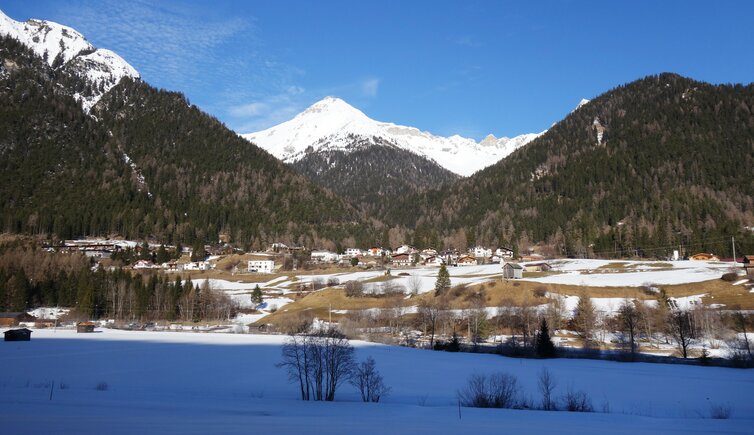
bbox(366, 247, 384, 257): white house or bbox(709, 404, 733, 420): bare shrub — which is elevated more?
bbox(366, 247, 384, 257): white house

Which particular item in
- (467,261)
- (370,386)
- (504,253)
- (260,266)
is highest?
(504,253)

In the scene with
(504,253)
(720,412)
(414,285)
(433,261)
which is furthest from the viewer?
(504,253)

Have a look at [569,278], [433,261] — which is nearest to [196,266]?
[433,261]

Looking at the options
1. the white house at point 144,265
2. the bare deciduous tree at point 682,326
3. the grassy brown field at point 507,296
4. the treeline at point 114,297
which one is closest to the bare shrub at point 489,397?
the bare deciduous tree at point 682,326

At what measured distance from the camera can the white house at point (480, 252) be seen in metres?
172

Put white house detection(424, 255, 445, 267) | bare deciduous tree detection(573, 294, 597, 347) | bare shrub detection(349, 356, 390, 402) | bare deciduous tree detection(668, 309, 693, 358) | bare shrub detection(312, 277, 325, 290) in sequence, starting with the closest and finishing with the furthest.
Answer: bare shrub detection(349, 356, 390, 402) → bare deciduous tree detection(668, 309, 693, 358) → bare deciduous tree detection(573, 294, 597, 347) → bare shrub detection(312, 277, 325, 290) → white house detection(424, 255, 445, 267)

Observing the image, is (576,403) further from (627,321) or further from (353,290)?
(353,290)

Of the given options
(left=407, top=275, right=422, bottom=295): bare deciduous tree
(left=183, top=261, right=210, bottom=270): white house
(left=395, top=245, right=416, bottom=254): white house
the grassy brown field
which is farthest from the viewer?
(left=395, top=245, right=416, bottom=254): white house

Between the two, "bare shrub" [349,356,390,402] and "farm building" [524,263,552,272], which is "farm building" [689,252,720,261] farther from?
"bare shrub" [349,356,390,402]

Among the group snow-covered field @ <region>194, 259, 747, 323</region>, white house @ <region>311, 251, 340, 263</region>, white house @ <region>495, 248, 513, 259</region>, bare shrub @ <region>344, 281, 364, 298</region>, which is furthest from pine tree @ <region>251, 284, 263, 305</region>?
white house @ <region>495, 248, 513, 259</region>

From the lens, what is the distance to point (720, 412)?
82.5ft

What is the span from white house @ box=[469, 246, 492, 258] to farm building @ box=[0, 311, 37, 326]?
124 metres

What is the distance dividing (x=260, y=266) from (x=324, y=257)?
99.9 ft

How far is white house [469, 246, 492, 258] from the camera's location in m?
172
